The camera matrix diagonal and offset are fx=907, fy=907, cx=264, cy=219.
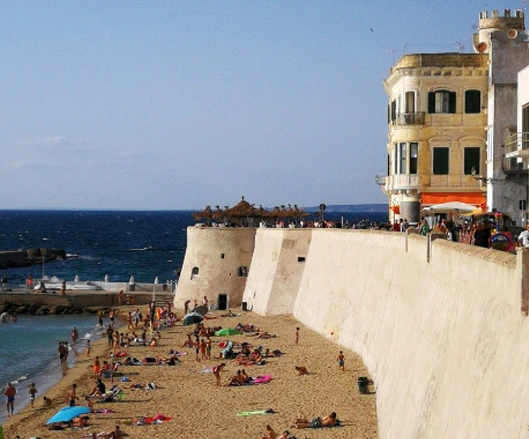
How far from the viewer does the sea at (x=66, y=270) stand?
137 feet

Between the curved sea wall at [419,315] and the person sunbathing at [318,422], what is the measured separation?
142 cm

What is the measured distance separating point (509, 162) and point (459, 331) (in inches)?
736

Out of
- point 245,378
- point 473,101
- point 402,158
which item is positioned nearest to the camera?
point 245,378

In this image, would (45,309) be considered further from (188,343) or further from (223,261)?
(188,343)

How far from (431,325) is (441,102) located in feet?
Result: 67.1

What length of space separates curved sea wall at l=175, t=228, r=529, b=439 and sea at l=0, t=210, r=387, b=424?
15.5ft

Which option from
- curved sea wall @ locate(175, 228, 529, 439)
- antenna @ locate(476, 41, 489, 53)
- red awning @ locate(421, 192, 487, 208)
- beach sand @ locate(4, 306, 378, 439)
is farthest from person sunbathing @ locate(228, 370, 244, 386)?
antenna @ locate(476, 41, 489, 53)

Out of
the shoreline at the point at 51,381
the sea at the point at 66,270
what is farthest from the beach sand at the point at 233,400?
the sea at the point at 66,270

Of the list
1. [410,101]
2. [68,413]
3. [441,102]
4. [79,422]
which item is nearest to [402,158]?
[410,101]

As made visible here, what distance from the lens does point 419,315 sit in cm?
2222

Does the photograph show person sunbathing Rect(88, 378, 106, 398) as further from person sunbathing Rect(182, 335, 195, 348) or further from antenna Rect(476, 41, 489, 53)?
antenna Rect(476, 41, 489, 53)

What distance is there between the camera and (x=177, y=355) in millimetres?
39562

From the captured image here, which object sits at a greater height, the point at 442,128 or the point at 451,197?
the point at 442,128

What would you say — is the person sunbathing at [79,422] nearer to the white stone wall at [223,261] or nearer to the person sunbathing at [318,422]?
the person sunbathing at [318,422]
